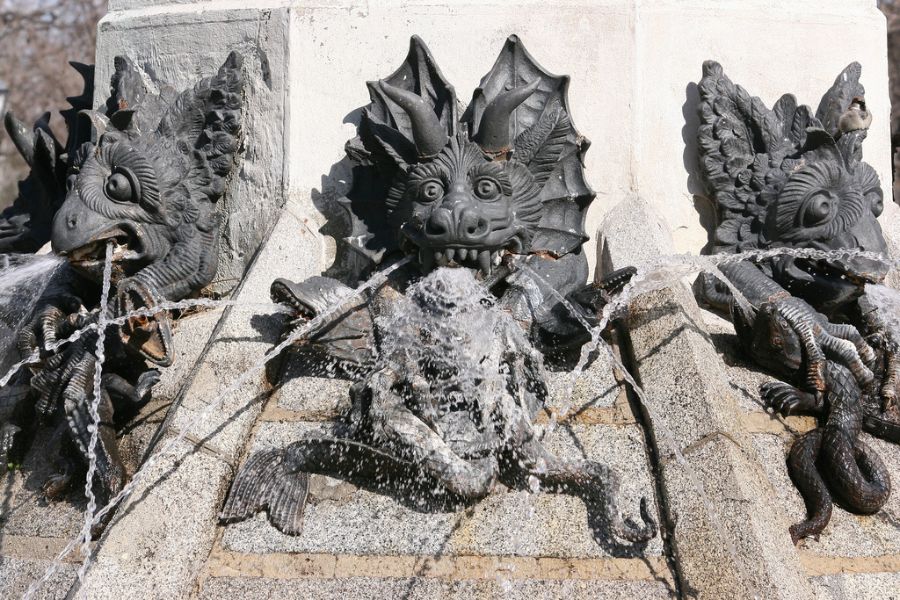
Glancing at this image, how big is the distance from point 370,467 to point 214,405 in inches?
26.3

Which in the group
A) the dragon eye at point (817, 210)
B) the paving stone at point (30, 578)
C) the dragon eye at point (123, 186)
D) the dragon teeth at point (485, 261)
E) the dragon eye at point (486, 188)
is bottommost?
the paving stone at point (30, 578)

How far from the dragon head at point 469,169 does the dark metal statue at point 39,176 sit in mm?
1927

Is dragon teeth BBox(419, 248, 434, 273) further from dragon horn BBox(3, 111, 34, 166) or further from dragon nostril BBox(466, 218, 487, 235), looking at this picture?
dragon horn BBox(3, 111, 34, 166)

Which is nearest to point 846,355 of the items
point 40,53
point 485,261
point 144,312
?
point 485,261

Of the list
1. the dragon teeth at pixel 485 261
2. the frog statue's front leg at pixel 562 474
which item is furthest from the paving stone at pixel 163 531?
the dragon teeth at pixel 485 261

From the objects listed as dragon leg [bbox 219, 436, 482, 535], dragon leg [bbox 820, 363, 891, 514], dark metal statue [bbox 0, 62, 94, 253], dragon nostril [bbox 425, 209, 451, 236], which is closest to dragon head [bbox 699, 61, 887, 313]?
dragon leg [bbox 820, 363, 891, 514]

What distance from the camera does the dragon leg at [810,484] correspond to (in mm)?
3061

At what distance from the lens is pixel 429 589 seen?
2717 millimetres

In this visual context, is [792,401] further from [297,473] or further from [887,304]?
[297,473]

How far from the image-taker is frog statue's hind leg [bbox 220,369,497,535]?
2.97m

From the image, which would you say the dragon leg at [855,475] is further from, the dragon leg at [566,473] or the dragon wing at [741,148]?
the dragon wing at [741,148]

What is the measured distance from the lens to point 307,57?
14.8 feet

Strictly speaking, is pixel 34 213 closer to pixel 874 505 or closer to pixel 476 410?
pixel 476 410

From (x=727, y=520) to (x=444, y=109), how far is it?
221 cm
